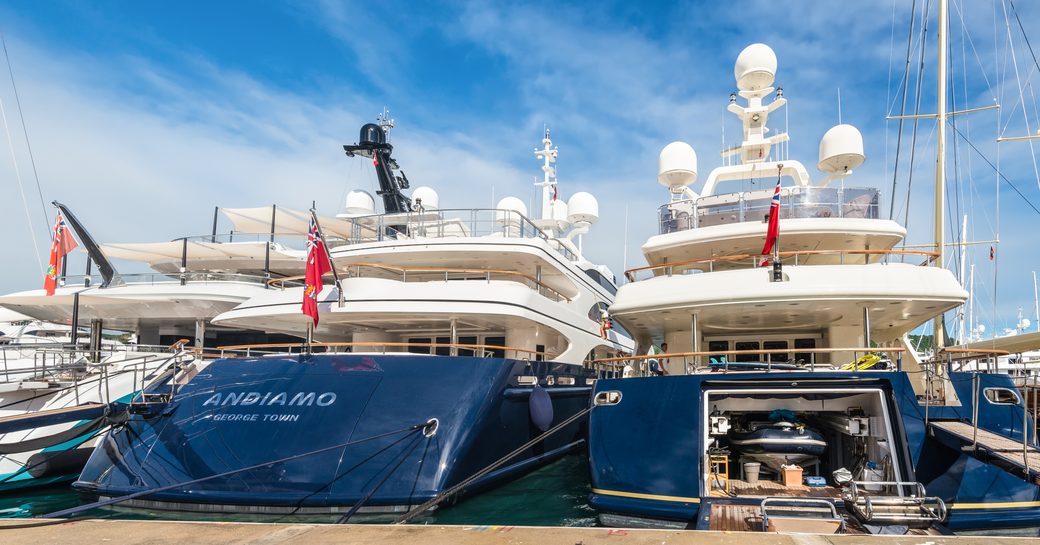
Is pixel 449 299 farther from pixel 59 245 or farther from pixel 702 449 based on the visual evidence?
pixel 59 245

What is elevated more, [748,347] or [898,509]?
[748,347]

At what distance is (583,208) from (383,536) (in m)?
19.9

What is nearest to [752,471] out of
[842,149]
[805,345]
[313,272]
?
[805,345]

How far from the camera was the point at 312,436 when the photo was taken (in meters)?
9.42

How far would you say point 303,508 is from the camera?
895 cm

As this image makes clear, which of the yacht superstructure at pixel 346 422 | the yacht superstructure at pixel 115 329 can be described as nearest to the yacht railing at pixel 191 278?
the yacht superstructure at pixel 115 329

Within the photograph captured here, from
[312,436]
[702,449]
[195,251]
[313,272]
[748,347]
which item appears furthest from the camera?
[195,251]

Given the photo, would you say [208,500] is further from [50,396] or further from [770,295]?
[770,295]

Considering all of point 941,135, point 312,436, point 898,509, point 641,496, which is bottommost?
point 641,496

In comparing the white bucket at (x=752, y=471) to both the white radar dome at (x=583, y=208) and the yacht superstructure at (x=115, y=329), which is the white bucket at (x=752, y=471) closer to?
the yacht superstructure at (x=115, y=329)

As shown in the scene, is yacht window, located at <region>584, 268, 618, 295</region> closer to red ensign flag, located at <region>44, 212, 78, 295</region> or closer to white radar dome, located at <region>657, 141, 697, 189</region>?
white radar dome, located at <region>657, 141, 697, 189</region>

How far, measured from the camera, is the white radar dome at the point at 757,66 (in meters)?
16.4

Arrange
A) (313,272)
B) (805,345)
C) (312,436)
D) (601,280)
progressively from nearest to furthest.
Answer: (312,436), (313,272), (805,345), (601,280)

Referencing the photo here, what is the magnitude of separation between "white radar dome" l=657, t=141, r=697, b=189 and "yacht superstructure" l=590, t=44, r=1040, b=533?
2054mm
